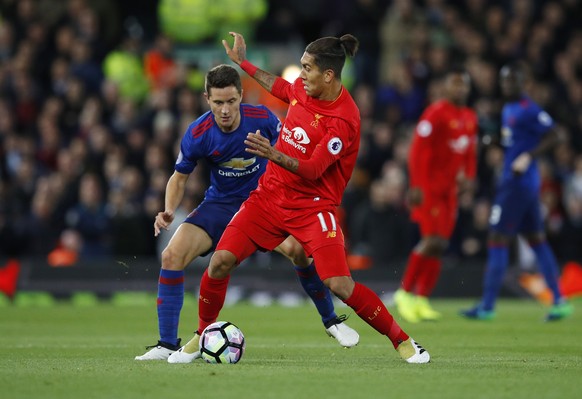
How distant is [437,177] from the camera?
45.3ft

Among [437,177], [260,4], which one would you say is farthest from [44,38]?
[437,177]

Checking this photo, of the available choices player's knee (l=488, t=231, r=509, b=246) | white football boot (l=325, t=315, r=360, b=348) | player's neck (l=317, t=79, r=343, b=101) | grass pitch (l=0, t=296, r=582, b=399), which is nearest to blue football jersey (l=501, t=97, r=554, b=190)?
player's knee (l=488, t=231, r=509, b=246)

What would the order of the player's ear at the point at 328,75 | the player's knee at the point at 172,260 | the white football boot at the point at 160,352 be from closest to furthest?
the player's ear at the point at 328,75
the white football boot at the point at 160,352
the player's knee at the point at 172,260

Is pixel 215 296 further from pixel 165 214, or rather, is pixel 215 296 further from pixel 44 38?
pixel 44 38

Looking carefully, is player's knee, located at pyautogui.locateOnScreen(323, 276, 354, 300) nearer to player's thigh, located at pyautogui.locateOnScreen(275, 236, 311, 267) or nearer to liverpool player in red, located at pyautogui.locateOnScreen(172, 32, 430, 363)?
liverpool player in red, located at pyautogui.locateOnScreen(172, 32, 430, 363)

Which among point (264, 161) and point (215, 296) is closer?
point (215, 296)

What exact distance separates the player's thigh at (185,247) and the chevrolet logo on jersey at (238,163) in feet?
1.74

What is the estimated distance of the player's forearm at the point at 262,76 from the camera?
30.9 feet

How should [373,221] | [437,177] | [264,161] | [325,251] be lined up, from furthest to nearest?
[373,221], [437,177], [264,161], [325,251]

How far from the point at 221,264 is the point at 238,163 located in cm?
102

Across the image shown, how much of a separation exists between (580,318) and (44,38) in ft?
33.5

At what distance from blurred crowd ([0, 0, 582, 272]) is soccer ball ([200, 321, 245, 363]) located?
7.98 metres

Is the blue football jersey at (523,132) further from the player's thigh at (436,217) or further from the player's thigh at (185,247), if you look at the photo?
the player's thigh at (185,247)

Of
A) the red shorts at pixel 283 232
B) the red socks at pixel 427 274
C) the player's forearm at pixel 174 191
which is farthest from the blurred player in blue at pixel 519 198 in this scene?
the player's forearm at pixel 174 191
